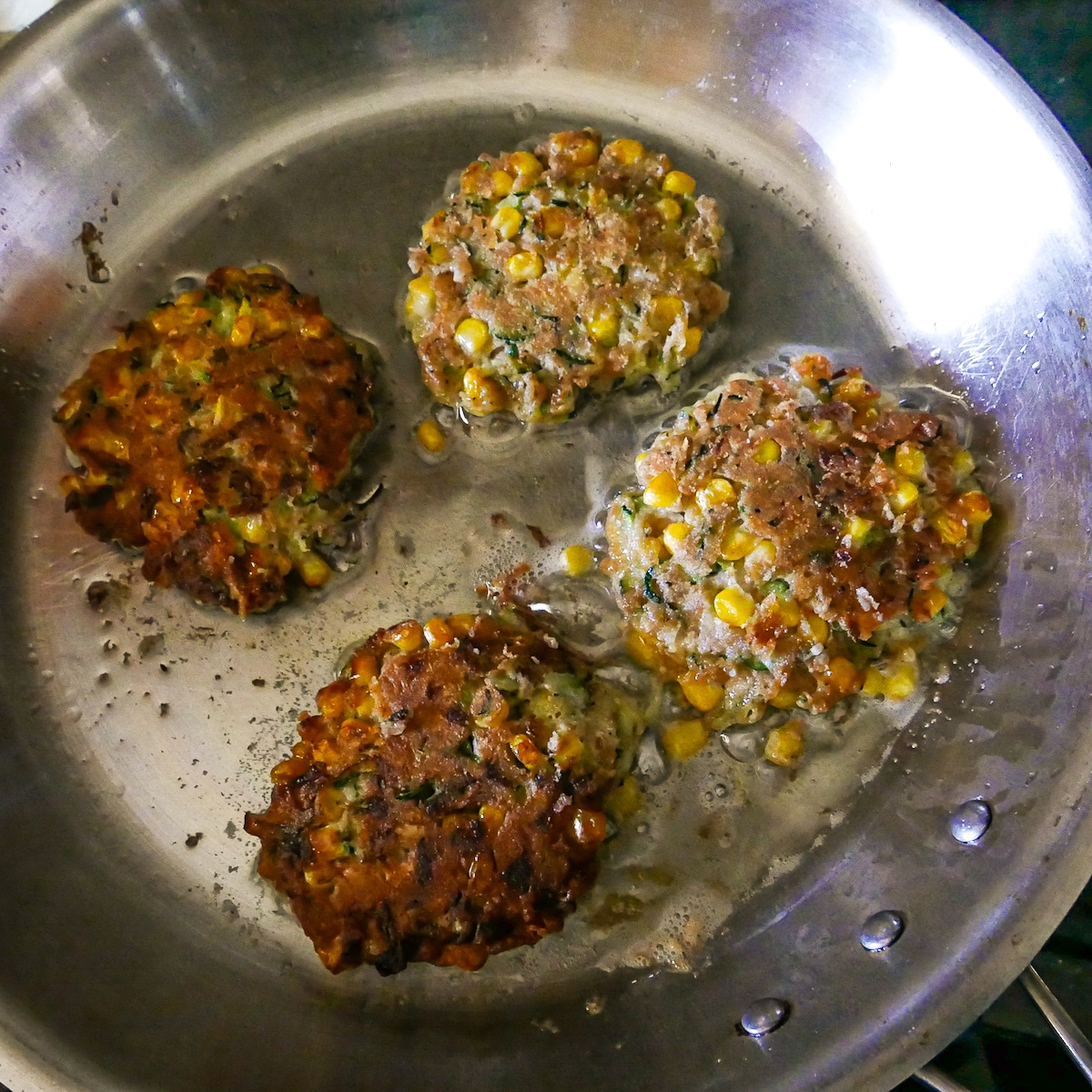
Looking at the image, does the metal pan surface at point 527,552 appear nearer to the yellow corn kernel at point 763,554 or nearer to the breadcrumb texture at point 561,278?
the breadcrumb texture at point 561,278

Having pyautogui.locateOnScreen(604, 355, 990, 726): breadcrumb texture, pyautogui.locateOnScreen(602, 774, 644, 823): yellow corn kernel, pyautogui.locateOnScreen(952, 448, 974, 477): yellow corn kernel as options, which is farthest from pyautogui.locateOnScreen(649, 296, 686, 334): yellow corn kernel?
pyautogui.locateOnScreen(602, 774, 644, 823): yellow corn kernel

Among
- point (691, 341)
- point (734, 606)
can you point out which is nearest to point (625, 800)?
point (734, 606)

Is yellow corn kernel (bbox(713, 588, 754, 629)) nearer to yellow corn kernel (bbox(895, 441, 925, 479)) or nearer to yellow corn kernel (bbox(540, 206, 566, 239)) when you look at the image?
yellow corn kernel (bbox(895, 441, 925, 479))

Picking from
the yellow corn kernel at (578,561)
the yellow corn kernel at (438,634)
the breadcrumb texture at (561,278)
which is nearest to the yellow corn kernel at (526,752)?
the yellow corn kernel at (438,634)

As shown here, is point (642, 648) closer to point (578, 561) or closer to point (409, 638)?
point (578, 561)

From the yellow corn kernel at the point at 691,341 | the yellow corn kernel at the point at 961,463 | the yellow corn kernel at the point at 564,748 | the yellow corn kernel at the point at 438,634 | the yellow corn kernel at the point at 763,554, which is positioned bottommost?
the yellow corn kernel at the point at 961,463
